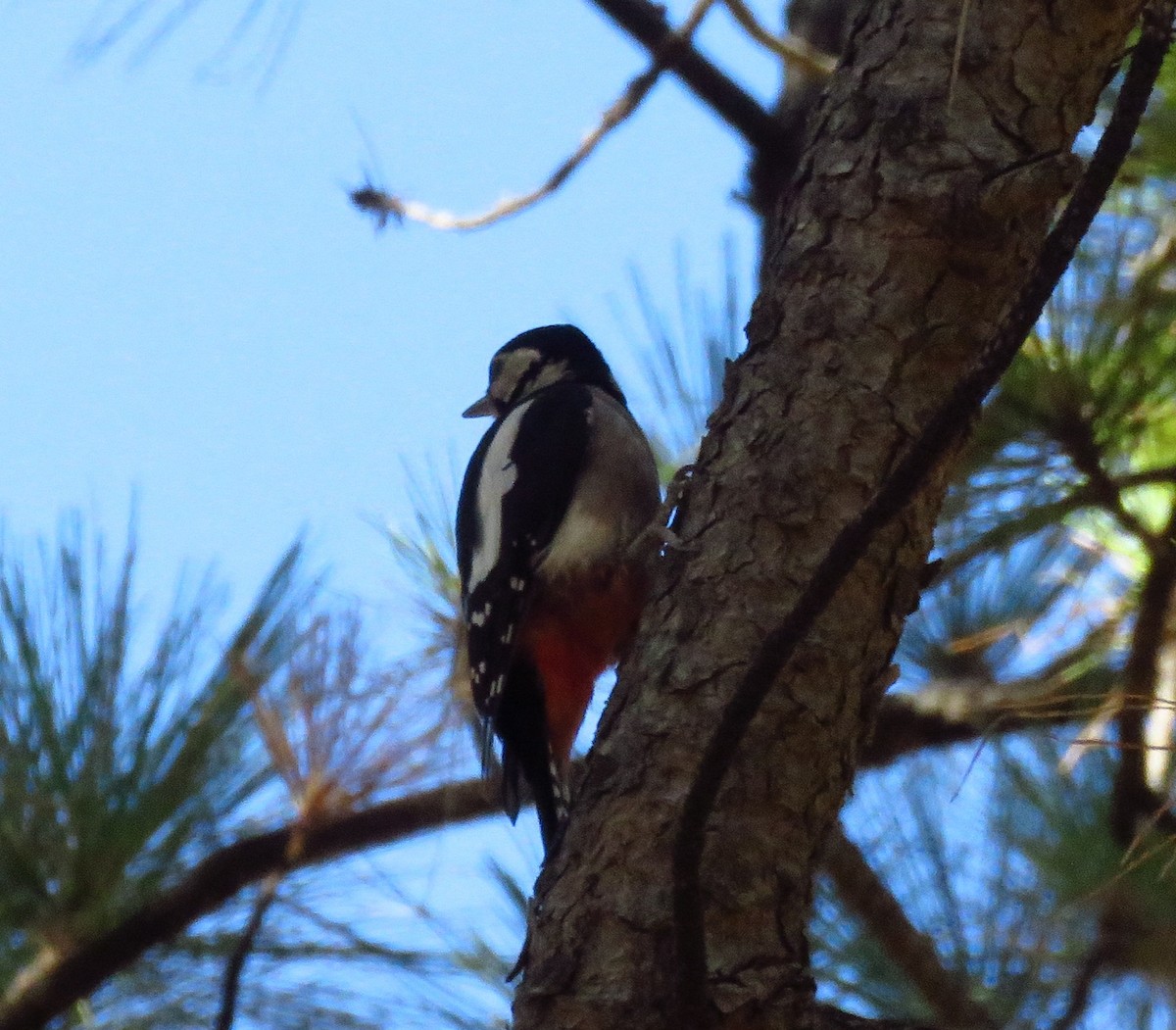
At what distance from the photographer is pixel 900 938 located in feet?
6.91

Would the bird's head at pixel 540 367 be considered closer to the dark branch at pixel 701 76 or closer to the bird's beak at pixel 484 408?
the bird's beak at pixel 484 408

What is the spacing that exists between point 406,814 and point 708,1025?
1.06 metres

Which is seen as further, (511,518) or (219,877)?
(511,518)

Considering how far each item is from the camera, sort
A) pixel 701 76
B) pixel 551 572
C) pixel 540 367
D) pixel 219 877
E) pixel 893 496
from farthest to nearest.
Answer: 1. pixel 540 367
2. pixel 551 572
3. pixel 701 76
4. pixel 219 877
5. pixel 893 496

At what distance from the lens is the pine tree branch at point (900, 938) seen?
2.07 metres

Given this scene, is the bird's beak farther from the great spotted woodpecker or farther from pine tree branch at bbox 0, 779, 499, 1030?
pine tree branch at bbox 0, 779, 499, 1030

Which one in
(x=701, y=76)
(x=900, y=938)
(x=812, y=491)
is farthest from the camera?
(x=701, y=76)

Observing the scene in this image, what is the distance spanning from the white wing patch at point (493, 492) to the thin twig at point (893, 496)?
1.40m

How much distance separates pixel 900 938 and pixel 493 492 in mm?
1091

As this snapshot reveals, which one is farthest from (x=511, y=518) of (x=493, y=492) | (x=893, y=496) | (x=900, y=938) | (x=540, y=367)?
(x=893, y=496)

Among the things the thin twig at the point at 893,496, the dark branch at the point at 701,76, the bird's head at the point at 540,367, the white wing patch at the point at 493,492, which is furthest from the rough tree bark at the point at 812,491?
the bird's head at the point at 540,367

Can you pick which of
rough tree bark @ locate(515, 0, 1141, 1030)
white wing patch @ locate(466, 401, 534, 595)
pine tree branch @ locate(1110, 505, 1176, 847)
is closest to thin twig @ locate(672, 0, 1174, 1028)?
rough tree bark @ locate(515, 0, 1141, 1030)

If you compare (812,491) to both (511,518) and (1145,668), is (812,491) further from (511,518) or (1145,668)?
(511,518)

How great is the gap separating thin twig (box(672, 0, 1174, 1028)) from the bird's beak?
7.06ft
